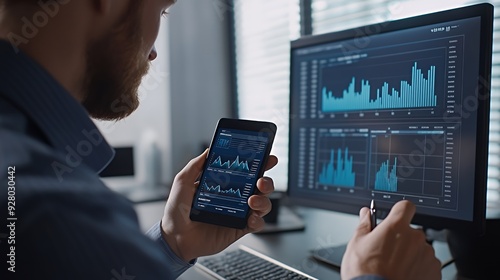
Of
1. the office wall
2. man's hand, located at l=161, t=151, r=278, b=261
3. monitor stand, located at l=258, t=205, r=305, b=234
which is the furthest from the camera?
the office wall

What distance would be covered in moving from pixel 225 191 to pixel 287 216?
22.5 inches

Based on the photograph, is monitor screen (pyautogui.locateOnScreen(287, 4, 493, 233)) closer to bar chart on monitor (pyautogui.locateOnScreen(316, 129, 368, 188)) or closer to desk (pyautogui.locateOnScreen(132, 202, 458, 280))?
bar chart on monitor (pyautogui.locateOnScreen(316, 129, 368, 188))

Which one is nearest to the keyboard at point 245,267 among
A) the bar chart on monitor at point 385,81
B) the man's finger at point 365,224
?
the man's finger at point 365,224

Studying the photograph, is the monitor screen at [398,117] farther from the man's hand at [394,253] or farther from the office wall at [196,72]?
the office wall at [196,72]

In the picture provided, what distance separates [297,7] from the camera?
192 cm

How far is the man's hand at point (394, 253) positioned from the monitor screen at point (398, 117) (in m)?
0.23

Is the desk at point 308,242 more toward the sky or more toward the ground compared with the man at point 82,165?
more toward the ground

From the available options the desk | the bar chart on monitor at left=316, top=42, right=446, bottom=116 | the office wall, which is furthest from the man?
the office wall

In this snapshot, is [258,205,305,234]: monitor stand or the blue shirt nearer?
the blue shirt

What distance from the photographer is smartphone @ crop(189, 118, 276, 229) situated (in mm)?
895

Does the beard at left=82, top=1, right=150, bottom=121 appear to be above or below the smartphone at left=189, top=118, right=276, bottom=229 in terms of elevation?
above

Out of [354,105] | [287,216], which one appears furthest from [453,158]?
[287,216]

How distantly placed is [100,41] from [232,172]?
368 millimetres

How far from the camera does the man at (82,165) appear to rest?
44cm
